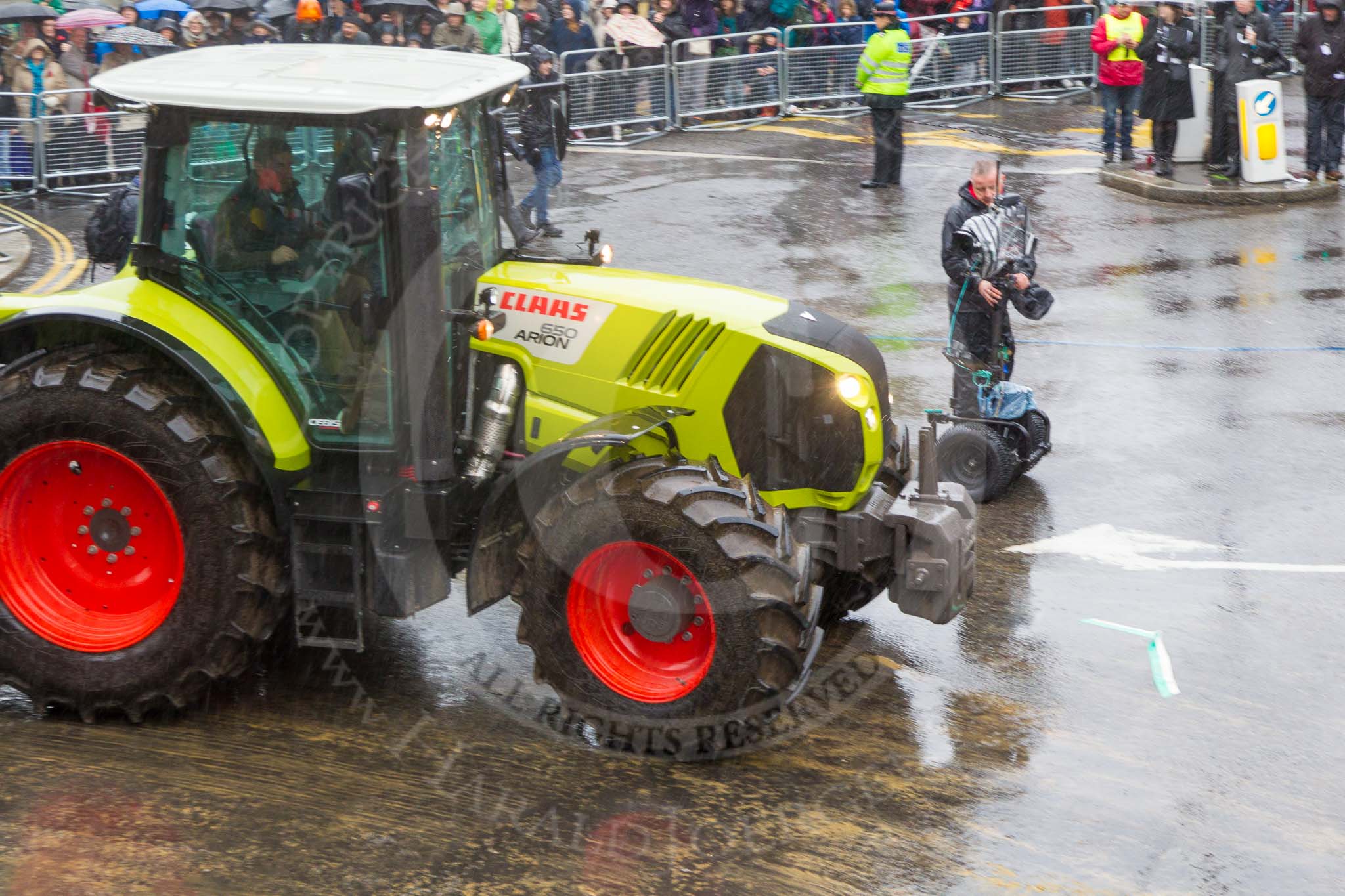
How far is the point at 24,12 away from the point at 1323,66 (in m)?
14.7

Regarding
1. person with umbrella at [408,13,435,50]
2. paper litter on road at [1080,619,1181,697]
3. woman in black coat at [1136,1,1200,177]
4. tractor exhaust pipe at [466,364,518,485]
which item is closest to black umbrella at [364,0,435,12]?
person with umbrella at [408,13,435,50]

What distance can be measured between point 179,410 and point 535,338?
1.48m

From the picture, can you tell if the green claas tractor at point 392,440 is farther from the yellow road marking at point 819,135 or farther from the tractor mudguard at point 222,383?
the yellow road marking at point 819,135

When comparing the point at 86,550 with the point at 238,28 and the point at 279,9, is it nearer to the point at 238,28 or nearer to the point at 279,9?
the point at 238,28

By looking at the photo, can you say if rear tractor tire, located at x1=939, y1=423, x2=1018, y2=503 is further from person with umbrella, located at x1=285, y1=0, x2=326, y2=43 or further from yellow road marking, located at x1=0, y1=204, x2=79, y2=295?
person with umbrella, located at x1=285, y1=0, x2=326, y2=43

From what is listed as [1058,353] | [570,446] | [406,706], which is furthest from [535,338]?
[1058,353]

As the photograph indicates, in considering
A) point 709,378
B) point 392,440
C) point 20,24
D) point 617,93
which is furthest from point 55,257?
point 709,378

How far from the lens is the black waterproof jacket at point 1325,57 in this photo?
16.1 metres

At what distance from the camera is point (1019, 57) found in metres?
21.4

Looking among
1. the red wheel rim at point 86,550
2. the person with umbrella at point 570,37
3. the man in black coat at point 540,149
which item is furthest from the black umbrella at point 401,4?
the red wheel rim at point 86,550

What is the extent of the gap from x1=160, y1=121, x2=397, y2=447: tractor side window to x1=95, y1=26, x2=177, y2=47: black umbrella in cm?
1136

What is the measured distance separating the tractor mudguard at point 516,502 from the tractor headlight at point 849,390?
0.64 m

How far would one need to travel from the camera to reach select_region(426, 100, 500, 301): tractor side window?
6.16m

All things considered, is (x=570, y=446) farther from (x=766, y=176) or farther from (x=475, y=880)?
(x=766, y=176)
